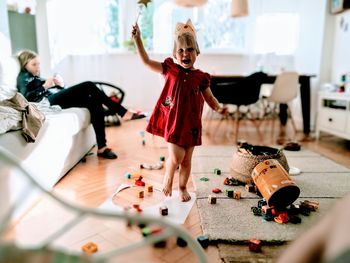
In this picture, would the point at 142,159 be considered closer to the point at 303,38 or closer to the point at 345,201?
the point at 345,201

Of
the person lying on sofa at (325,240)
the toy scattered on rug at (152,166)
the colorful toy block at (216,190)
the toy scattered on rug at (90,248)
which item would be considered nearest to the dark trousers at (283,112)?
the toy scattered on rug at (152,166)

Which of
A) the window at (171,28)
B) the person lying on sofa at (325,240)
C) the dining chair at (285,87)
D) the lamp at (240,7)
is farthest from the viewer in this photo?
the window at (171,28)

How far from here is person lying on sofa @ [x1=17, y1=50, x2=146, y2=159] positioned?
211 centimetres

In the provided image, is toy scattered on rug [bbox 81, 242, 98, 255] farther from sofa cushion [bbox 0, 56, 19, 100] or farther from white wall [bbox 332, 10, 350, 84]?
white wall [bbox 332, 10, 350, 84]

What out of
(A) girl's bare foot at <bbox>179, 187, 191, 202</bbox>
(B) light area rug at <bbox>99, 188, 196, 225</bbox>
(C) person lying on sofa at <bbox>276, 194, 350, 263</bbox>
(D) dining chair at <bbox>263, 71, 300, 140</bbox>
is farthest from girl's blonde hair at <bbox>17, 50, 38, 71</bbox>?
(D) dining chair at <bbox>263, 71, 300, 140</bbox>

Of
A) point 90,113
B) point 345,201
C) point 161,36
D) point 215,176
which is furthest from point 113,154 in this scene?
point 161,36

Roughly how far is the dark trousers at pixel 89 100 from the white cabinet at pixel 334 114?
2184mm


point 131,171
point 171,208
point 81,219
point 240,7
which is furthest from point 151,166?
point 240,7

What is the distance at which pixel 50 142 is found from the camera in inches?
67.5

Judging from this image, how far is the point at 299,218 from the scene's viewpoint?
55.1 inches

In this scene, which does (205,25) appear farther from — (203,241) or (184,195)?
(203,241)

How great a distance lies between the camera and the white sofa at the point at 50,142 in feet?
4.66

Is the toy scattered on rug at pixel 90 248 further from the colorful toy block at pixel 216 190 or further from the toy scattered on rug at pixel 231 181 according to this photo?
the toy scattered on rug at pixel 231 181

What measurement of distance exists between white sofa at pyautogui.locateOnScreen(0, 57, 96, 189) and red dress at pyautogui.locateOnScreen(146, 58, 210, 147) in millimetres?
678
